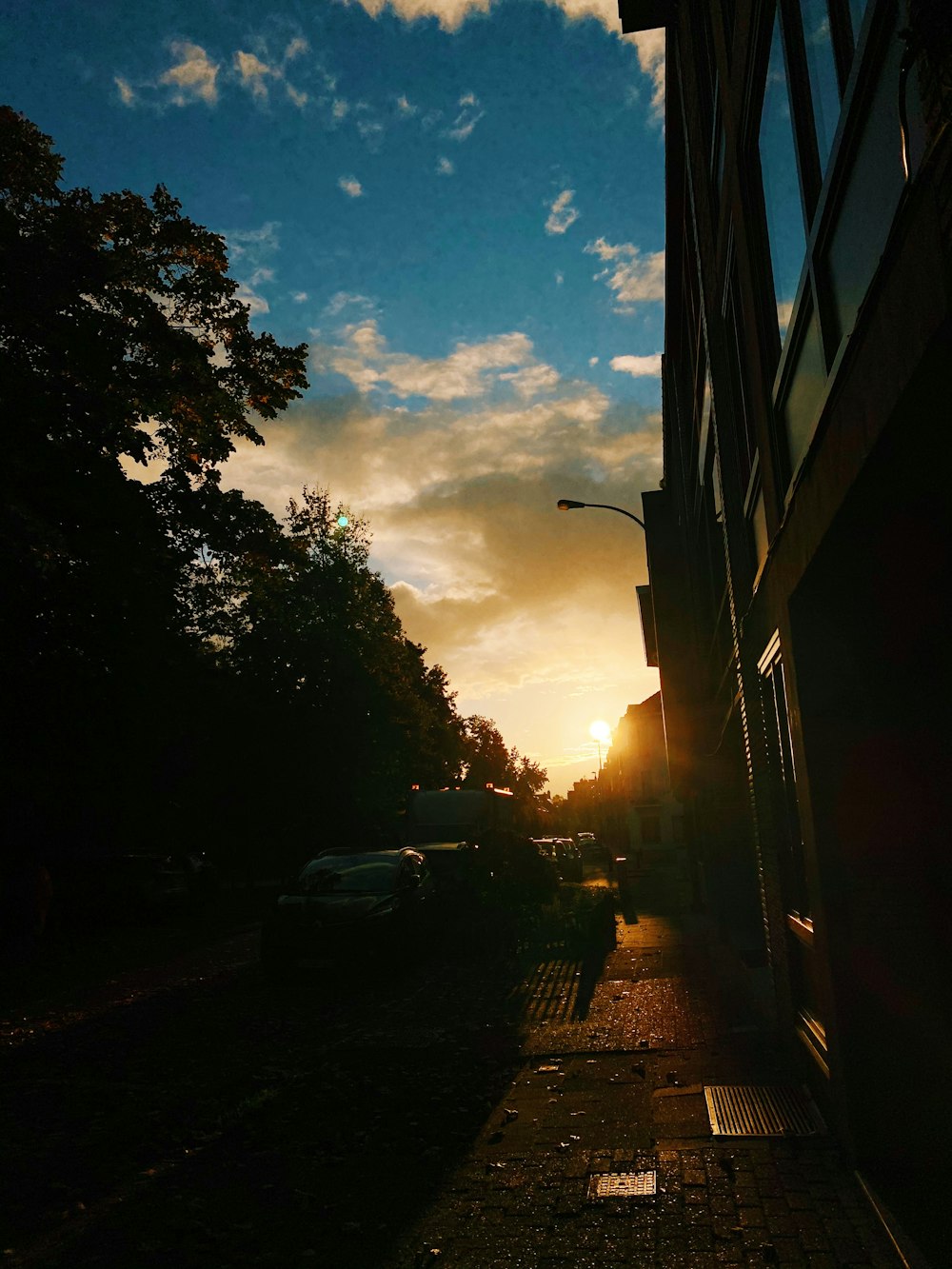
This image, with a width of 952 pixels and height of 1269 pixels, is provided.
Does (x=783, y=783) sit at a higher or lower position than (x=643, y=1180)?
higher

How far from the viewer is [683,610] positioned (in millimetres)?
22125

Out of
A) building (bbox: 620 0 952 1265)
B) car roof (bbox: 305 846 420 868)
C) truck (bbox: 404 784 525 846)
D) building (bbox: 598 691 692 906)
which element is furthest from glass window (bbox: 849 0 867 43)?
building (bbox: 598 691 692 906)

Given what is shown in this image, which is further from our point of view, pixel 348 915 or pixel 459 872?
pixel 459 872

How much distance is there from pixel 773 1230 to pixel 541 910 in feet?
42.9

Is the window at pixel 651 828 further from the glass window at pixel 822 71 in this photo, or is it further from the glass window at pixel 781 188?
the glass window at pixel 822 71

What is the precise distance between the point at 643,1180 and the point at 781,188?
6127mm

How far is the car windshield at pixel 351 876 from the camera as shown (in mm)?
14344

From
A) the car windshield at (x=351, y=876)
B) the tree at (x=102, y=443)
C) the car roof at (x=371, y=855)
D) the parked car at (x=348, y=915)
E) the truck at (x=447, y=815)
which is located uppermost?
the tree at (x=102, y=443)

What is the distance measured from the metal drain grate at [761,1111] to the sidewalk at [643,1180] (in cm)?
8

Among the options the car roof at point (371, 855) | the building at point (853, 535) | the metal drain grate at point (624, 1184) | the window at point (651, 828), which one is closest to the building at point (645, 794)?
the window at point (651, 828)

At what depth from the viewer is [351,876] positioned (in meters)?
14.7

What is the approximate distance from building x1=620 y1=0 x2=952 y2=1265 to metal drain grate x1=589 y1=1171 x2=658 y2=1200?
106cm

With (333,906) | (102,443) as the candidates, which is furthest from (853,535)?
(102,443)

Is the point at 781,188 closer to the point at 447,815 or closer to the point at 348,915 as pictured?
the point at 348,915
